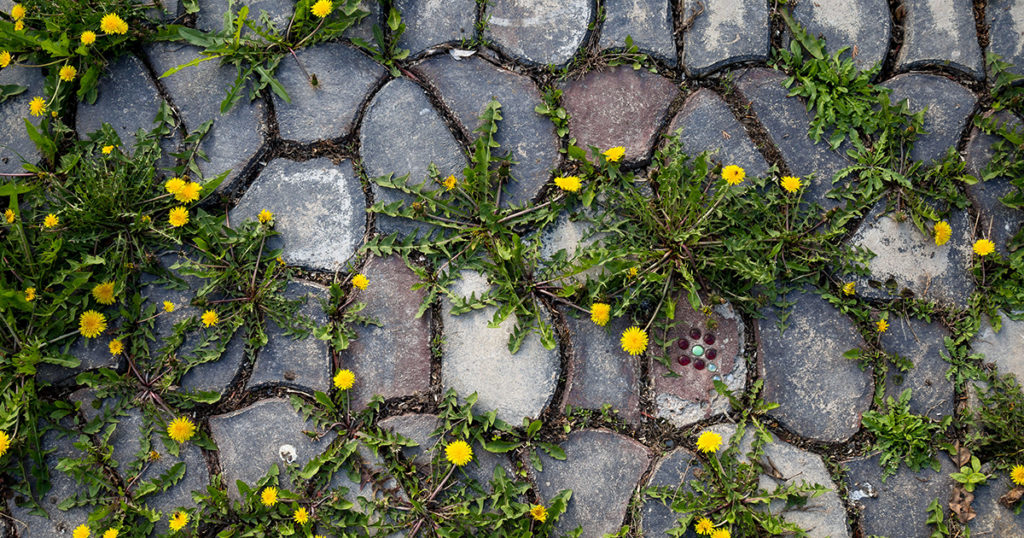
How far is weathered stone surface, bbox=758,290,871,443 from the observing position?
2.83m

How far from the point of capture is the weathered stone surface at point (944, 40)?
2924mm

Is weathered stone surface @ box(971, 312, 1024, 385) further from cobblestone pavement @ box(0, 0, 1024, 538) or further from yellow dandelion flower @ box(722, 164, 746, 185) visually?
yellow dandelion flower @ box(722, 164, 746, 185)

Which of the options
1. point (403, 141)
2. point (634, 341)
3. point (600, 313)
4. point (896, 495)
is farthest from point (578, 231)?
point (896, 495)

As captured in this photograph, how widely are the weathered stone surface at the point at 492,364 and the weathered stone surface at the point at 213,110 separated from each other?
3.33 ft

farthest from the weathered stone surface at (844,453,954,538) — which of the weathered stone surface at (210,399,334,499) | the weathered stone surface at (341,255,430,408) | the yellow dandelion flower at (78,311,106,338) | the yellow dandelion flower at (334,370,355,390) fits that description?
the yellow dandelion flower at (78,311,106,338)

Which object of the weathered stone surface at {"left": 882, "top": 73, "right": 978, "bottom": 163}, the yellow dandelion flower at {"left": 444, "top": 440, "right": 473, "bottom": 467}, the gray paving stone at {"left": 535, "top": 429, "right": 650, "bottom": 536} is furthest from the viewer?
the weathered stone surface at {"left": 882, "top": 73, "right": 978, "bottom": 163}

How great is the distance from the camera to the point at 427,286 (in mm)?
2812

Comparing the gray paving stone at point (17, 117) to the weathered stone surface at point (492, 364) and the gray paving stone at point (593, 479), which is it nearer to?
the weathered stone surface at point (492, 364)

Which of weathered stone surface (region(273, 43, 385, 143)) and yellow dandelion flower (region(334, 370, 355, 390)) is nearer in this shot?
yellow dandelion flower (region(334, 370, 355, 390))

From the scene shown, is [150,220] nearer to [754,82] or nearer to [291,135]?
[291,135]

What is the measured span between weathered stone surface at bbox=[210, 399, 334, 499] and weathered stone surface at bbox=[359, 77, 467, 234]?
825 mm

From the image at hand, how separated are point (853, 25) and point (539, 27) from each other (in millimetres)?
1285

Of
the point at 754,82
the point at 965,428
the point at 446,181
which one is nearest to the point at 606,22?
the point at 754,82

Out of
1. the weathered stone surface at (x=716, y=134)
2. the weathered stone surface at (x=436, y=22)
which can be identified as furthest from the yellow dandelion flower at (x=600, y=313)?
the weathered stone surface at (x=436, y=22)
